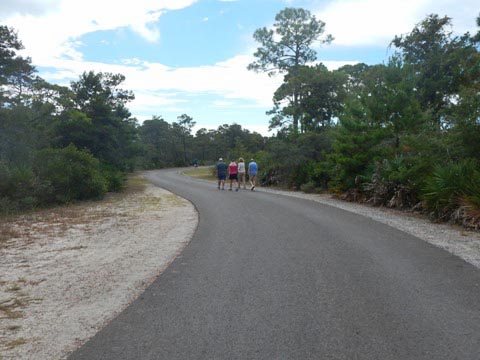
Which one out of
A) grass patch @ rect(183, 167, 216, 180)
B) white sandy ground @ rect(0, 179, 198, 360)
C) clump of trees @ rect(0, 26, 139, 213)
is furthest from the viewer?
grass patch @ rect(183, 167, 216, 180)

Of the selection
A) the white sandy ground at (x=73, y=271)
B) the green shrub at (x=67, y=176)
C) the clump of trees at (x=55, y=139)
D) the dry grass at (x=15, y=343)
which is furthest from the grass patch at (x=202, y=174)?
the dry grass at (x=15, y=343)

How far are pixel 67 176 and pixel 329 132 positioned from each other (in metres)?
14.3

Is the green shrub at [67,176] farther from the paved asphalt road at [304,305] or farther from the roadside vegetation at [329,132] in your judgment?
the paved asphalt road at [304,305]

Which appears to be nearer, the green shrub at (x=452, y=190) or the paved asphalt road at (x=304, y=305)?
the paved asphalt road at (x=304, y=305)

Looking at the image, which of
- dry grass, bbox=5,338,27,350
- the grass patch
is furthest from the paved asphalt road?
the grass patch

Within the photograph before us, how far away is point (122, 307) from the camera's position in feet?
15.5

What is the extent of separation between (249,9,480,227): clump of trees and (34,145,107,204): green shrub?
10.8 metres

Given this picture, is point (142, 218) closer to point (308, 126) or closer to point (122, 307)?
point (122, 307)

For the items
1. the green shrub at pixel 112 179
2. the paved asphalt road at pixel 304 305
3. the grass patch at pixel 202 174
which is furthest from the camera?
the grass patch at pixel 202 174

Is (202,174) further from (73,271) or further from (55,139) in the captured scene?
(73,271)

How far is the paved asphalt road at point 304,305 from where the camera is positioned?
141 inches

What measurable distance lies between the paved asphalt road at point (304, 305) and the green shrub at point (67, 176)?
37.5 ft

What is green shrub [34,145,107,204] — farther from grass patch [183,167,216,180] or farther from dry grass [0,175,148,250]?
grass patch [183,167,216,180]

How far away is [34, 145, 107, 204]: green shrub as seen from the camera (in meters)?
17.1
